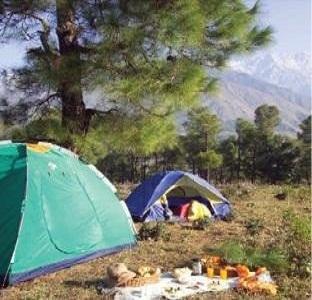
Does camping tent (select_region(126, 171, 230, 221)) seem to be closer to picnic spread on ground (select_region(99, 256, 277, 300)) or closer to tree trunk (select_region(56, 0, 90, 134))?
tree trunk (select_region(56, 0, 90, 134))

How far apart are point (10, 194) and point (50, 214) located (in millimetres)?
747

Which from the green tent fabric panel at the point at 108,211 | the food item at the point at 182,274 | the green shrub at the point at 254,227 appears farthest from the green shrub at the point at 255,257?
the green shrub at the point at 254,227

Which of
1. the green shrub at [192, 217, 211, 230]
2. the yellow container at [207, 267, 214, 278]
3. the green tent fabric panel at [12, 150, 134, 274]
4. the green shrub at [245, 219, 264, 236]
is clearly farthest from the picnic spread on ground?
the green shrub at [192, 217, 211, 230]

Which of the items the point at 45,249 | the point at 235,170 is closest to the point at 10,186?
the point at 45,249

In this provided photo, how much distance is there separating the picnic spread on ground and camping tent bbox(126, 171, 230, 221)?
5.72 meters

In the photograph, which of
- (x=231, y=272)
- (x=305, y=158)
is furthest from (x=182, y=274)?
(x=305, y=158)

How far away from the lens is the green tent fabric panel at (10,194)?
8766mm

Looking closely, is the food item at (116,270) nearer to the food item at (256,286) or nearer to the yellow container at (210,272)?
the yellow container at (210,272)

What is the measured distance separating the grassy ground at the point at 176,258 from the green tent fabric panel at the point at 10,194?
644 mm

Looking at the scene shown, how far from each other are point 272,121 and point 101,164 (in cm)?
2680

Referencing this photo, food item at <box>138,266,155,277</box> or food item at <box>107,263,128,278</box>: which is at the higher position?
food item at <box>107,263,128,278</box>

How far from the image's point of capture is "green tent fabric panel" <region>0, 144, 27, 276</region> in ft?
28.8

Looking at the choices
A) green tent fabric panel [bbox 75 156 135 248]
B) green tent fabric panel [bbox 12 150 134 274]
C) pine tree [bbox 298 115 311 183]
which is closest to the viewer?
green tent fabric panel [bbox 12 150 134 274]

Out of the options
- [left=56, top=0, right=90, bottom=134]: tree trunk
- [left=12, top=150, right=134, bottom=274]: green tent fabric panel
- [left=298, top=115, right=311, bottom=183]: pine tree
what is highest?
[left=56, top=0, right=90, bottom=134]: tree trunk
